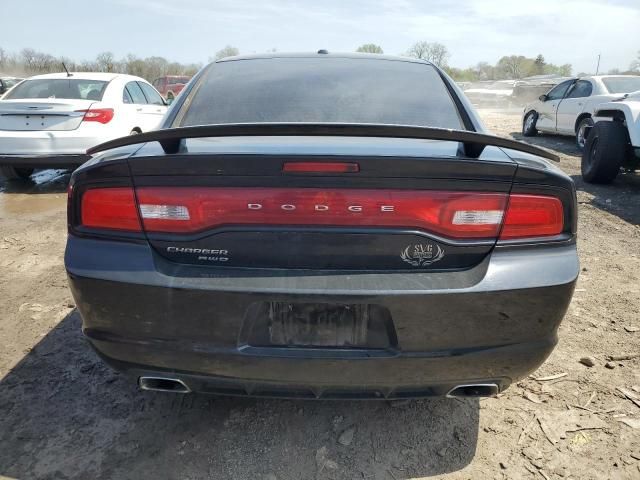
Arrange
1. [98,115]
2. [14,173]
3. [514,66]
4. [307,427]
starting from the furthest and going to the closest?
1. [514,66]
2. [14,173]
3. [98,115]
4. [307,427]

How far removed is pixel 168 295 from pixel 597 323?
8.93 feet

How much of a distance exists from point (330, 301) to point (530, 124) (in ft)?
43.0

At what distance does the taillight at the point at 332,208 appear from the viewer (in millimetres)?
1564

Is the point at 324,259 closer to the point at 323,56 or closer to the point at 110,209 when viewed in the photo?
the point at 110,209

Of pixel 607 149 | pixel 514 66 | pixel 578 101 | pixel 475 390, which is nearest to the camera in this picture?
Result: pixel 475 390

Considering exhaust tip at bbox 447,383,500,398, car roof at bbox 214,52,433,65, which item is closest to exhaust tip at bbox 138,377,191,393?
exhaust tip at bbox 447,383,500,398

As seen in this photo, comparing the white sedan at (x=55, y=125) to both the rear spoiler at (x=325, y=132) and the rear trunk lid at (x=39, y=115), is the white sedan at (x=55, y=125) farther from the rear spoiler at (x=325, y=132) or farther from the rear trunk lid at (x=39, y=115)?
the rear spoiler at (x=325, y=132)

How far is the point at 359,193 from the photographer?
156 cm

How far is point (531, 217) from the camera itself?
1.64 meters

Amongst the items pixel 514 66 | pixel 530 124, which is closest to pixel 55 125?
pixel 530 124

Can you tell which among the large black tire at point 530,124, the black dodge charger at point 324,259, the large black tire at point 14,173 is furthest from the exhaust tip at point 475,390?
the large black tire at point 530,124

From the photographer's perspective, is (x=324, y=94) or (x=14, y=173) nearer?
(x=324, y=94)

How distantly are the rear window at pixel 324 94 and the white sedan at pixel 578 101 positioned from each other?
805 centimetres

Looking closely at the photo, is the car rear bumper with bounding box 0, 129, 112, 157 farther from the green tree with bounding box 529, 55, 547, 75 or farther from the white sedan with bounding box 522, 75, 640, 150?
the green tree with bounding box 529, 55, 547, 75
